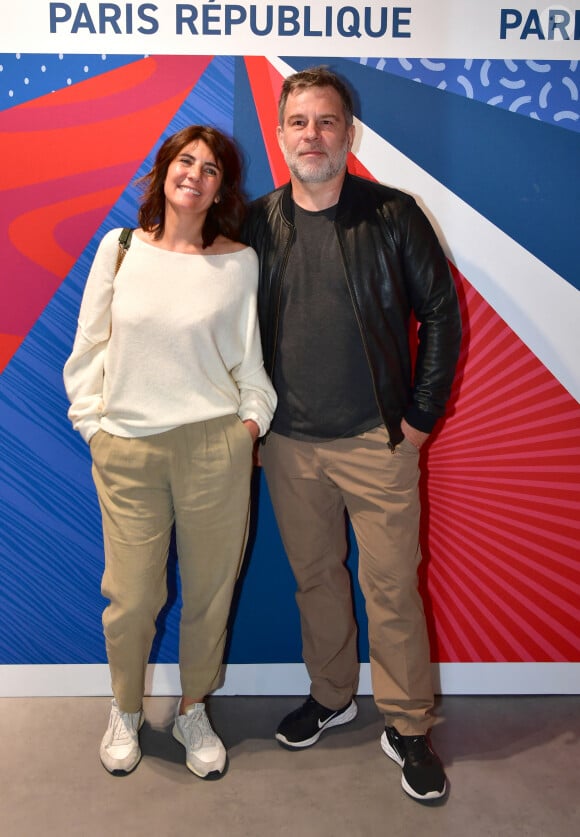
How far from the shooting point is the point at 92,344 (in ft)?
7.47

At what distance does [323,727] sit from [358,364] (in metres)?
1.22

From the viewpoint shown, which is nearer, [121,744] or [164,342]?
[164,342]

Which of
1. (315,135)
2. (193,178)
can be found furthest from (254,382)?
(315,135)

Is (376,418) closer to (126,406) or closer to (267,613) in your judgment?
(126,406)

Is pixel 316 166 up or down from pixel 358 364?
up

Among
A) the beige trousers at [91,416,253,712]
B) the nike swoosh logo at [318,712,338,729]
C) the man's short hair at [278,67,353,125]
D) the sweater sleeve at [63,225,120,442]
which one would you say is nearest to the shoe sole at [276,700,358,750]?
the nike swoosh logo at [318,712,338,729]

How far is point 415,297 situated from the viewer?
2.32 meters

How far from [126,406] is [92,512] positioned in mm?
673

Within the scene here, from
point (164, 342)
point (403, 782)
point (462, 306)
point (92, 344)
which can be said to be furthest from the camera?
point (462, 306)

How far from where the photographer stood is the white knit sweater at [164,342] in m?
2.17

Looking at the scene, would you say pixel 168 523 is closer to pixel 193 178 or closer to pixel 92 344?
pixel 92 344

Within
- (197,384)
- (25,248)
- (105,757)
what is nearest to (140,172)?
(25,248)

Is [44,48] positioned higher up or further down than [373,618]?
higher up

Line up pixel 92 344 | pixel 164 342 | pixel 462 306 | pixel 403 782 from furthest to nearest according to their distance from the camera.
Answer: pixel 462 306 < pixel 403 782 < pixel 92 344 < pixel 164 342
